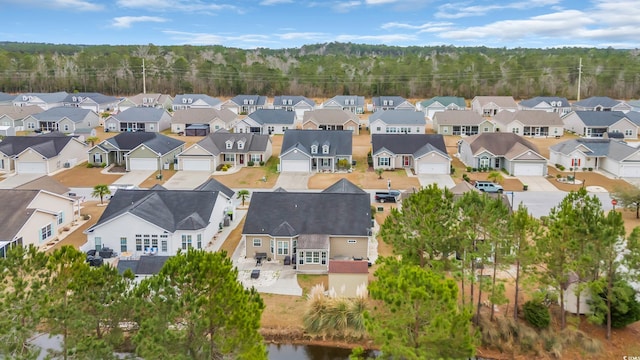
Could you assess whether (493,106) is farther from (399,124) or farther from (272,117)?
(272,117)

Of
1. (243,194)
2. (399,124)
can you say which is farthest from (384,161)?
(399,124)

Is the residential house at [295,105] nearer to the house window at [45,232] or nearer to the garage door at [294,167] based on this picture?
the garage door at [294,167]

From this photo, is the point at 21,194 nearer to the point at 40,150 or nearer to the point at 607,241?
the point at 40,150

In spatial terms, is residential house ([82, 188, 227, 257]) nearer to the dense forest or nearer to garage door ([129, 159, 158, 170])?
garage door ([129, 159, 158, 170])

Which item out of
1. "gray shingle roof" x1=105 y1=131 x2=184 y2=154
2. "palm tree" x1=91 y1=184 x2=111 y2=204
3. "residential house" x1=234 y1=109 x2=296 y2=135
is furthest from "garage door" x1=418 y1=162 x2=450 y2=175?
"palm tree" x1=91 y1=184 x2=111 y2=204

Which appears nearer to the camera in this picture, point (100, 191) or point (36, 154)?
point (100, 191)
